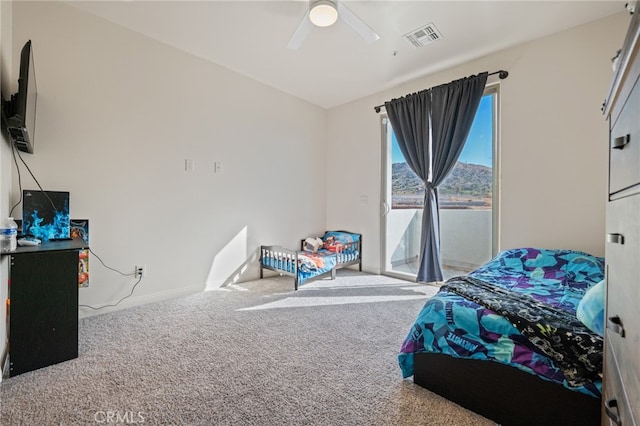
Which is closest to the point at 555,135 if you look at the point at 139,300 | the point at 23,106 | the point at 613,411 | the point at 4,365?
the point at 613,411

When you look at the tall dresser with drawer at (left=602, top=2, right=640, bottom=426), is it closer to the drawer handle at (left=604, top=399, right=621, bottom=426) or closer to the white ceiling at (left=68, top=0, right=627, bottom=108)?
the drawer handle at (left=604, top=399, right=621, bottom=426)

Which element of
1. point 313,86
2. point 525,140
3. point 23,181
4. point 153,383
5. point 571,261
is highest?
point 313,86

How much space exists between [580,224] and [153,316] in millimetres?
3903

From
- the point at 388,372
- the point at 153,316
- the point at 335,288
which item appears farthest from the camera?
the point at 335,288

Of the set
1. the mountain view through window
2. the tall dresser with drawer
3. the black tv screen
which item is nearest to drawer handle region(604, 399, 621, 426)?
the tall dresser with drawer

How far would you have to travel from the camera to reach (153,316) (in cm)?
253

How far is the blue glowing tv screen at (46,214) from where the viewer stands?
2160 mm

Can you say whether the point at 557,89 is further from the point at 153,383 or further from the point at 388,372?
the point at 153,383

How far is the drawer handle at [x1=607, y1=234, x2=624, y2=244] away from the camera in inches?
30.9

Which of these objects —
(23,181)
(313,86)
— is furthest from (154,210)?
(313,86)

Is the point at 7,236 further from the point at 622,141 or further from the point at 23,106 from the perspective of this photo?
the point at 622,141

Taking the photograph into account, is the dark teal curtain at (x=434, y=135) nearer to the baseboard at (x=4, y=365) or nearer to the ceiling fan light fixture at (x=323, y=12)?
the ceiling fan light fixture at (x=323, y=12)

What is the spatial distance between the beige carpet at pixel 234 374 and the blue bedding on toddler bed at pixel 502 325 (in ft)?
0.96

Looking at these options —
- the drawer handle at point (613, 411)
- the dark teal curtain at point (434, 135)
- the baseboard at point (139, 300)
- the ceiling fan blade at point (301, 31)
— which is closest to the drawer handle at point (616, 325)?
the drawer handle at point (613, 411)
